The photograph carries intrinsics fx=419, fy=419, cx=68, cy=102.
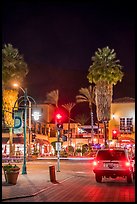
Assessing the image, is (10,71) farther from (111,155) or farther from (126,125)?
(111,155)

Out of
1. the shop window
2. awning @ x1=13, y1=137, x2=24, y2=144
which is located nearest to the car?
awning @ x1=13, y1=137, x2=24, y2=144

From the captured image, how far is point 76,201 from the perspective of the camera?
14.1 metres

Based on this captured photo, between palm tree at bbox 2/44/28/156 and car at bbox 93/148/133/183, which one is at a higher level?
palm tree at bbox 2/44/28/156

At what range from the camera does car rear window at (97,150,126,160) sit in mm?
22750

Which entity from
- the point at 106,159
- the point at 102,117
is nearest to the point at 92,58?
the point at 102,117

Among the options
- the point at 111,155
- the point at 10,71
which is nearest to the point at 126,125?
the point at 10,71

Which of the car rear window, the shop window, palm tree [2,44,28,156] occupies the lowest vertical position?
the car rear window

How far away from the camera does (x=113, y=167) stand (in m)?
22.3

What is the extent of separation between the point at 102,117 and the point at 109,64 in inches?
338

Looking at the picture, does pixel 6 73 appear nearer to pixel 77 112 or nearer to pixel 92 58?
pixel 92 58

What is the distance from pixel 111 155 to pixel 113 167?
2.93ft

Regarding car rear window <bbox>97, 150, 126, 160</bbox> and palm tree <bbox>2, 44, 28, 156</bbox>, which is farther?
palm tree <bbox>2, 44, 28, 156</bbox>

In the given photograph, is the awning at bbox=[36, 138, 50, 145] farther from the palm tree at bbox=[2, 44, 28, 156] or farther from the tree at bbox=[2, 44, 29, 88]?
the tree at bbox=[2, 44, 29, 88]

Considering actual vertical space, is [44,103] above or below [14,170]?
above
